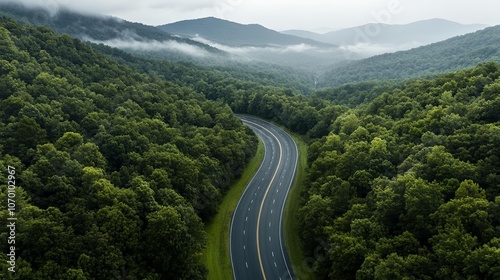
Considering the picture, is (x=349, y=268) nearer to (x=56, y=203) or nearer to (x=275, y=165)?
(x=56, y=203)

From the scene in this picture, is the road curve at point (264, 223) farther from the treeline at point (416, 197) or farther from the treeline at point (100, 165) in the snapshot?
the treeline at point (416, 197)

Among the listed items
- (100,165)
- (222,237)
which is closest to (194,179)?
(222,237)

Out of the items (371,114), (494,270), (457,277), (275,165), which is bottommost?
(275,165)

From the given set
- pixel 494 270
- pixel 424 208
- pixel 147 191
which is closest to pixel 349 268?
pixel 424 208

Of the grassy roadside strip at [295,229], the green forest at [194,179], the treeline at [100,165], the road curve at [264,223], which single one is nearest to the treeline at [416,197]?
the green forest at [194,179]

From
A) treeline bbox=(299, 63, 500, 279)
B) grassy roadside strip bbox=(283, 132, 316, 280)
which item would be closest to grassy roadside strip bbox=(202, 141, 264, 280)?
grassy roadside strip bbox=(283, 132, 316, 280)

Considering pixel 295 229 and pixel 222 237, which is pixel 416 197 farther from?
pixel 222 237

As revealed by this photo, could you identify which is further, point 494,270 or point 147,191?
point 147,191
